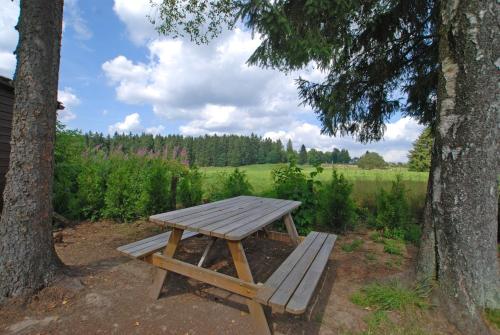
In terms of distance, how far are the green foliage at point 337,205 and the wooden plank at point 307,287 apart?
2111 millimetres

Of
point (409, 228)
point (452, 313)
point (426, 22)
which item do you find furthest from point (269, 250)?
point (426, 22)

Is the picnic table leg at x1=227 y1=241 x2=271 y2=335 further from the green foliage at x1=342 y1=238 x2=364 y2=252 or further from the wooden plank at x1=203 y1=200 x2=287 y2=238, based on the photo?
the green foliage at x1=342 y1=238 x2=364 y2=252

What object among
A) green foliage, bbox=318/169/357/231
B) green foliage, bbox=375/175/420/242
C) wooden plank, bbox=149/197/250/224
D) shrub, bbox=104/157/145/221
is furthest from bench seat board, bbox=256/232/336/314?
shrub, bbox=104/157/145/221

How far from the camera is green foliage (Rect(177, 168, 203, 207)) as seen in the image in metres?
5.80

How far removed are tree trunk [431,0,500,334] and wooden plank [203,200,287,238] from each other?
173 centimetres

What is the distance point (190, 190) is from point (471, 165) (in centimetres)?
497

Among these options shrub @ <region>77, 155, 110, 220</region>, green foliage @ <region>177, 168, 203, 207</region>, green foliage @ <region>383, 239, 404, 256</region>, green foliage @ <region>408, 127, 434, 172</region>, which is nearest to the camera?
green foliage @ <region>383, 239, 404, 256</region>

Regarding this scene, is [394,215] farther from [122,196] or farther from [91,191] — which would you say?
[91,191]

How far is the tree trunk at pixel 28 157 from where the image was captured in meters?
2.32

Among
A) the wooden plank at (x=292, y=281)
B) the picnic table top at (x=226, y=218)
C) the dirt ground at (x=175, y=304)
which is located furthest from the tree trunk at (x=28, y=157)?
the wooden plank at (x=292, y=281)

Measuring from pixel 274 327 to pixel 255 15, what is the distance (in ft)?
10.4

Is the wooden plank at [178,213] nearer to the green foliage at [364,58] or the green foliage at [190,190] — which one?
the green foliage at [364,58]

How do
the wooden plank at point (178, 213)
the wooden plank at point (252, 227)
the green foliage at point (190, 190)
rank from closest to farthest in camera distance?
1. the wooden plank at point (252, 227)
2. the wooden plank at point (178, 213)
3. the green foliage at point (190, 190)

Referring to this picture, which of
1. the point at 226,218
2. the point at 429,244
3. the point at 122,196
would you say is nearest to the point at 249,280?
the point at 226,218
